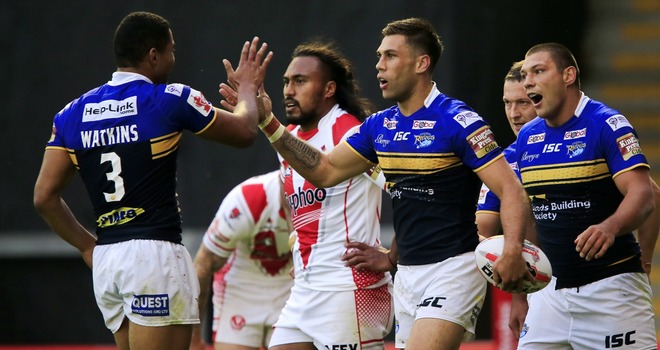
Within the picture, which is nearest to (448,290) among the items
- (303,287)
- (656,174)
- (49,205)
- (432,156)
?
(432,156)

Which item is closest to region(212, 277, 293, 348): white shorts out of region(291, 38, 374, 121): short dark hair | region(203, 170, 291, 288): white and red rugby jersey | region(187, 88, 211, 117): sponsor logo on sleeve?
region(203, 170, 291, 288): white and red rugby jersey

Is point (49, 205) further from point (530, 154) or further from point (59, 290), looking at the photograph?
point (59, 290)

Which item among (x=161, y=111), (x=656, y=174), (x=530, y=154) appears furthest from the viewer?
(x=656, y=174)

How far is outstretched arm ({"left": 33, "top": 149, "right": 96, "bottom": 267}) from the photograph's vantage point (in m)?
6.37

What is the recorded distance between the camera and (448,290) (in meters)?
6.29

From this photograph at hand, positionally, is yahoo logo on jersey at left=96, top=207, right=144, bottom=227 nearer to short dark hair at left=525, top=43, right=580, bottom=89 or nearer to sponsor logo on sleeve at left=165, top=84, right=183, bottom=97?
sponsor logo on sleeve at left=165, top=84, right=183, bottom=97

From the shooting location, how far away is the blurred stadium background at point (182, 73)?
36.6 ft

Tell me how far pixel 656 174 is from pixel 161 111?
7984 millimetres

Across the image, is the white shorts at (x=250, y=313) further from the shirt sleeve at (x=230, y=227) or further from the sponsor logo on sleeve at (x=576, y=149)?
the sponsor logo on sleeve at (x=576, y=149)

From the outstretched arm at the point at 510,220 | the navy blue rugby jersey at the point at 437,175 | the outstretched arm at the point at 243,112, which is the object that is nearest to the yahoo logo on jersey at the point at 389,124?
the navy blue rugby jersey at the point at 437,175

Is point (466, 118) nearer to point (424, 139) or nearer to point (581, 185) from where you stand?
point (424, 139)

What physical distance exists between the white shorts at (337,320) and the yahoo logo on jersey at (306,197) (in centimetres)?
52

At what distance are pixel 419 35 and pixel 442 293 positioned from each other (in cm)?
146

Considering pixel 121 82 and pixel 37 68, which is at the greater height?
pixel 37 68
